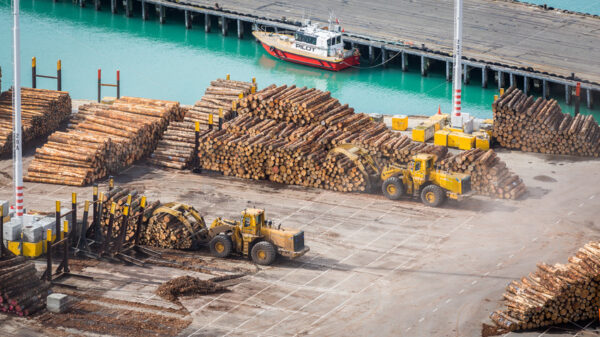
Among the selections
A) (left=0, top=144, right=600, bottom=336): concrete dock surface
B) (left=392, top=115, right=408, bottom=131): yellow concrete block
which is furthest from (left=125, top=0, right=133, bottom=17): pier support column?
(left=392, top=115, right=408, bottom=131): yellow concrete block

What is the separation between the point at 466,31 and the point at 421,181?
1391 inches

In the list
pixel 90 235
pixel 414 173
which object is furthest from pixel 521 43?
pixel 90 235

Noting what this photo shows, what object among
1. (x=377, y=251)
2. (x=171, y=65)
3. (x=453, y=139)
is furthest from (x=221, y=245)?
(x=171, y=65)

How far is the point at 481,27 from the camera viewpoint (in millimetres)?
85812

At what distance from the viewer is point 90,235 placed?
1833 inches

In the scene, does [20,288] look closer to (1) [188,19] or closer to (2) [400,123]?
(2) [400,123]

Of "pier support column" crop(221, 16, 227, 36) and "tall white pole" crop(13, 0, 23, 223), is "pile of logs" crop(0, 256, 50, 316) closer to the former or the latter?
"tall white pole" crop(13, 0, 23, 223)

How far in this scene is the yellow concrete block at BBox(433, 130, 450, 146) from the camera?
60.1m

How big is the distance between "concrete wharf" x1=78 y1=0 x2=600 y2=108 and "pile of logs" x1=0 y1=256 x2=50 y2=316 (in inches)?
1675

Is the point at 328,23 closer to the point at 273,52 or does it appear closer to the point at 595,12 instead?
the point at 273,52

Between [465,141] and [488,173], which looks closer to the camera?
[488,173]

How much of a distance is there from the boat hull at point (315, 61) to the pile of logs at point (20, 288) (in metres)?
44.2

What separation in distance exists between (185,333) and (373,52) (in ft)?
161

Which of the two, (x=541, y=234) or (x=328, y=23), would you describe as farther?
(x=328, y=23)
